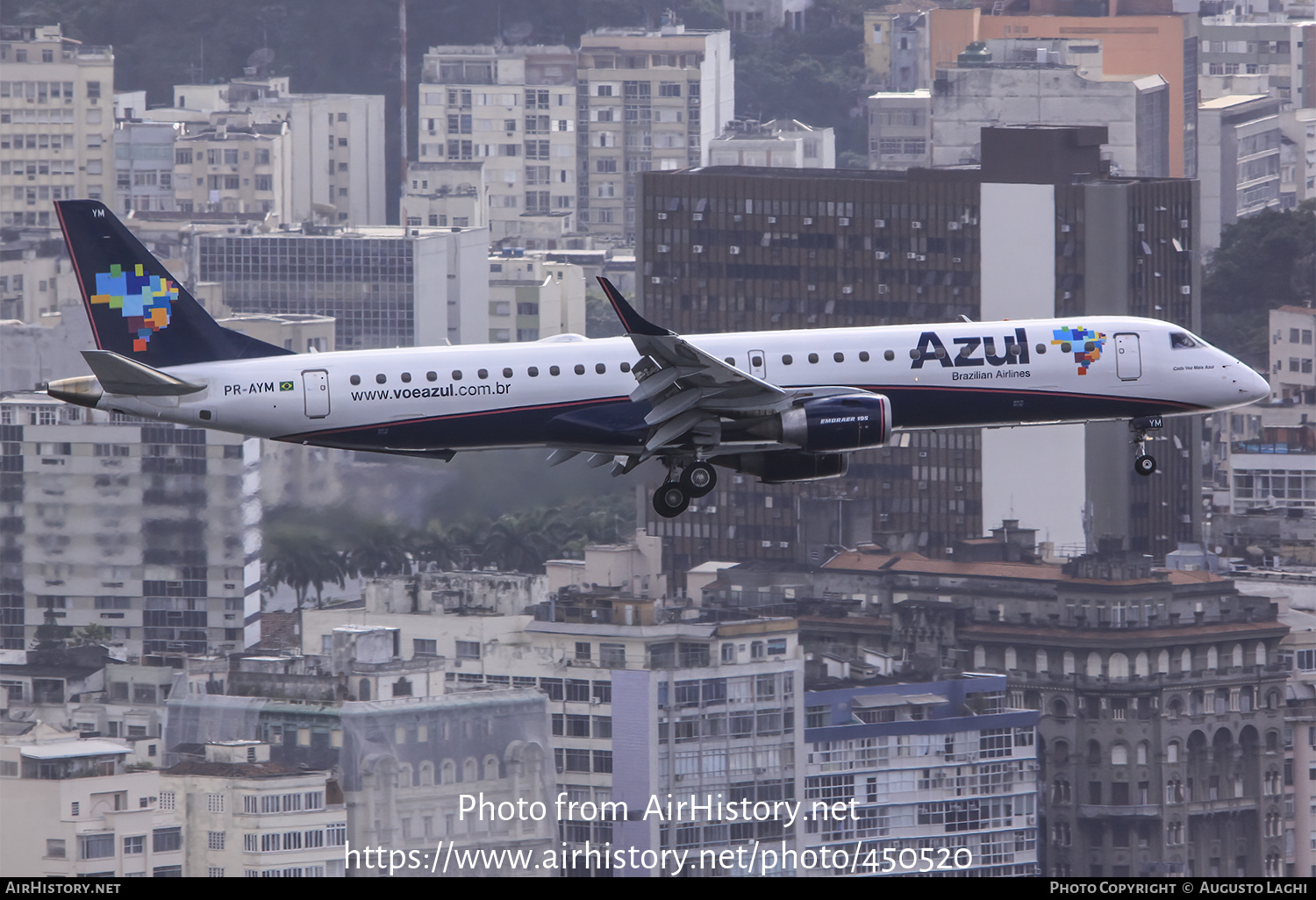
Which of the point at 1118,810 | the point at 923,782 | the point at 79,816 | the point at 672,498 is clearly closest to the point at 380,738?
the point at 79,816

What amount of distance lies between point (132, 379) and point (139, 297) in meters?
5.05

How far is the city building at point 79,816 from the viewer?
14025cm

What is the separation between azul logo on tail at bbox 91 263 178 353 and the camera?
7088 centimetres

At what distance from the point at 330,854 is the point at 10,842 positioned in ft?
73.2

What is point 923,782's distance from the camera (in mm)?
172875

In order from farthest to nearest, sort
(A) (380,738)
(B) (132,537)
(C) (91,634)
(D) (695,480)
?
(C) (91,634)
(B) (132,537)
(A) (380,738)
(D) (695,480)

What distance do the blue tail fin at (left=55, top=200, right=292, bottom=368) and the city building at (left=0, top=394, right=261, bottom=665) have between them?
110 metres

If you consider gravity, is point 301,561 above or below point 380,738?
above

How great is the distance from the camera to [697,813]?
169000 mm

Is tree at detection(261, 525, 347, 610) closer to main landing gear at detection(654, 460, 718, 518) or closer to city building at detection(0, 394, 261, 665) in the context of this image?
city building at detection(0, 394, 261, 665)

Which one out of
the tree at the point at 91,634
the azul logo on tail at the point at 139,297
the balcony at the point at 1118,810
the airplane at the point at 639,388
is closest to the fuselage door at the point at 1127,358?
the airplane at the point at 639,388

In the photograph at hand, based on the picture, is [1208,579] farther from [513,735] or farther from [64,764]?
[64,764]

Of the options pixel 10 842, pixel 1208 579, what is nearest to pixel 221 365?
pixel 10 842

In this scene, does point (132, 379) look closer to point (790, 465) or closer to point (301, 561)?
point (790, 465)
